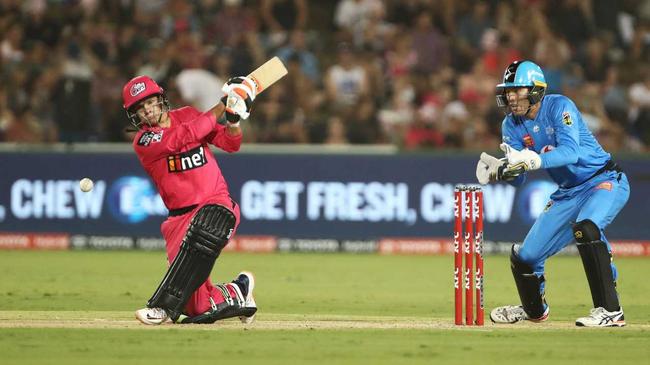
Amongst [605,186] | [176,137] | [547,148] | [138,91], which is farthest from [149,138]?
[605,186]

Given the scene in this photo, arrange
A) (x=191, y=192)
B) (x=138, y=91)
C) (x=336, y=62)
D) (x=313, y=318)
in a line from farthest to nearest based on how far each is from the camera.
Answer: (x=336, y=62), (x=313, y=318), (x=191, y=192), (x=138, y=91)

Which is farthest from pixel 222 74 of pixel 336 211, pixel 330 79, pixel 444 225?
pixel 444 225

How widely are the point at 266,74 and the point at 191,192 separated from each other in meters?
1.17

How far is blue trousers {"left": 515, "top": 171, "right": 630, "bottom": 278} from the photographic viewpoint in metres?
9.67

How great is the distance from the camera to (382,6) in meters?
20.2

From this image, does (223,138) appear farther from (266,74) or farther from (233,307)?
(233,307)

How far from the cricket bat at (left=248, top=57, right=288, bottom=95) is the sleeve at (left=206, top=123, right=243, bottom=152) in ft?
1.49

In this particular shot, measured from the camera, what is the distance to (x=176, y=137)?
9.39 meters

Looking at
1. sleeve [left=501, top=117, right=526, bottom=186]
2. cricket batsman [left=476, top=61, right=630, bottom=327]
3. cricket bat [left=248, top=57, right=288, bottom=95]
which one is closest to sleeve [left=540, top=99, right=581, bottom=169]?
cricket batsman [left=476, top=61, right=630, bottom=327]

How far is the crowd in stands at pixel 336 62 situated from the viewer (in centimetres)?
1780

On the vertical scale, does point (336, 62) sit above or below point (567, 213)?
above

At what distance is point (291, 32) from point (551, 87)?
4500 mm

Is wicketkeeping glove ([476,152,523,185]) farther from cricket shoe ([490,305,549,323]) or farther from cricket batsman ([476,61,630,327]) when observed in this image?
cricket shoe ([490,305,549,323])

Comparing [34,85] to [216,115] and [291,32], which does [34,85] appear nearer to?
[291,32]
